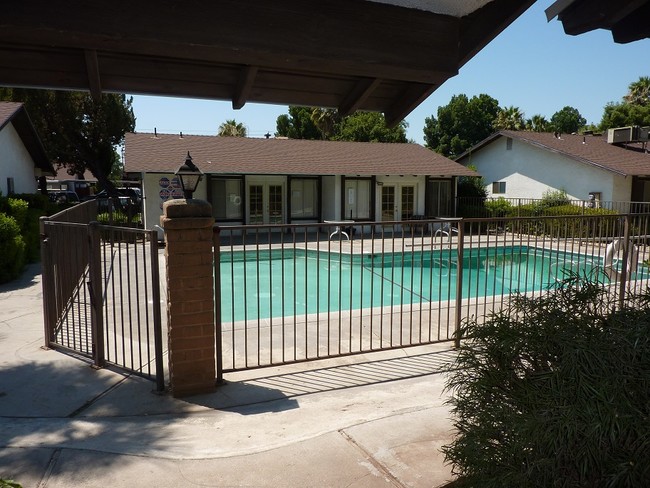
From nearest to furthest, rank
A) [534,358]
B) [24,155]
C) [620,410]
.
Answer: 1. [620,410]
2. [534,358]
3. [24,155]

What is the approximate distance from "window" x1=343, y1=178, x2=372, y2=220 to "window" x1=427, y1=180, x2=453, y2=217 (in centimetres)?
325

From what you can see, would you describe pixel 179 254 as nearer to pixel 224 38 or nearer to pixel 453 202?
pixel 224 38

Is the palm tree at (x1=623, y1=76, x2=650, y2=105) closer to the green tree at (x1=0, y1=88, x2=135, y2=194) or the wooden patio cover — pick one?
the green tree at (x1=0, y1=88, x2=135, y2=194)

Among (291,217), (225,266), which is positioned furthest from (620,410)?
(291,217)

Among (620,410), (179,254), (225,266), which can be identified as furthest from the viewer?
(225,266)

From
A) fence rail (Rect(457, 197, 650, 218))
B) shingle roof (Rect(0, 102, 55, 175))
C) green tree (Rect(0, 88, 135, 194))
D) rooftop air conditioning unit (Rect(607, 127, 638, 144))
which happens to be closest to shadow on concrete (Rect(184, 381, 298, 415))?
shingle roof (Rect(0, 102, 55, 175))

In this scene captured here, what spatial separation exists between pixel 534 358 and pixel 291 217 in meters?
Answer: 20.8

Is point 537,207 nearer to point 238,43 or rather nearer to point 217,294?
point 217,294

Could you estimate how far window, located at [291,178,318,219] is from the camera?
76.3 feet

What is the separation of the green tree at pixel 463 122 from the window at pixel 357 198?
27833 mm

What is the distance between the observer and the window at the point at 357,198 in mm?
23156

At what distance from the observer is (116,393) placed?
475 centimetres

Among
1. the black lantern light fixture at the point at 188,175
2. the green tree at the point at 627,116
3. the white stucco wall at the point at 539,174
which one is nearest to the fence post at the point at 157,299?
the black lantern light fixture at the point at 188,175

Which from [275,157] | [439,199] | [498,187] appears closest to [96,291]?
[275,157]
